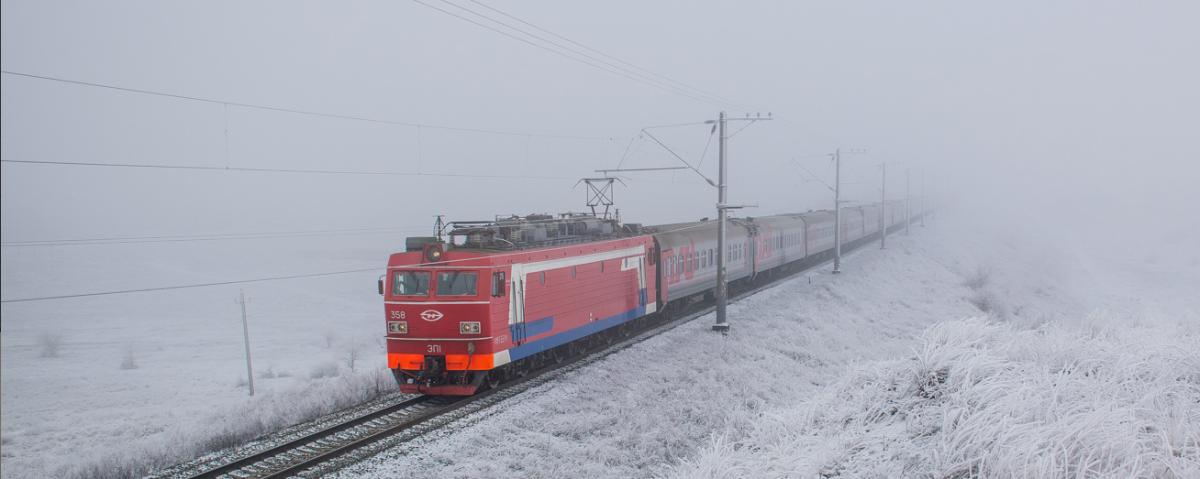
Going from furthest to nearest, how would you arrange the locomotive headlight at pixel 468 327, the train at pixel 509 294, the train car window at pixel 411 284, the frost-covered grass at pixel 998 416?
the train car window at pixel 411 284
the train at pixel 509 294
the locomotive headlight at pixel 468 327
the frost-covered grass at pixel 998 416

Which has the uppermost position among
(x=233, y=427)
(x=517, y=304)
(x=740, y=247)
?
(x=517, y=304)

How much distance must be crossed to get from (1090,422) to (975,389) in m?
1.31

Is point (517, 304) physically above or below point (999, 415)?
below

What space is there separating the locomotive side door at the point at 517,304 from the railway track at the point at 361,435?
4.02 ft

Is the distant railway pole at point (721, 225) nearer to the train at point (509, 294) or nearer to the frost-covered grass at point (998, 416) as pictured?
the train at point (509, 294)

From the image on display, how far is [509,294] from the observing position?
1524cm

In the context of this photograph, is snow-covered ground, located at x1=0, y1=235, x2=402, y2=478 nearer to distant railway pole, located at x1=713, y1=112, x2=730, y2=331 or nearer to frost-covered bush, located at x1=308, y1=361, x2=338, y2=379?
frost-covered bush, located at x1=308, y1=361, x2=338, y2=379

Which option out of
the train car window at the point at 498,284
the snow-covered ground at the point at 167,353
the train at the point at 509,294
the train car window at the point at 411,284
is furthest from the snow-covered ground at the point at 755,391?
the train car window at the point at 411,284

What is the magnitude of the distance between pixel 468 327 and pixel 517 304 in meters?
1.42

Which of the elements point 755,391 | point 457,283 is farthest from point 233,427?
point 755,391

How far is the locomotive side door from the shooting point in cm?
1533

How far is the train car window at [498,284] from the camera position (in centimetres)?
1469

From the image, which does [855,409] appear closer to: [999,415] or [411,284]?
[999,415]

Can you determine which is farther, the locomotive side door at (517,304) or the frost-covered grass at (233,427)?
the locomotive side door at (517,304)
